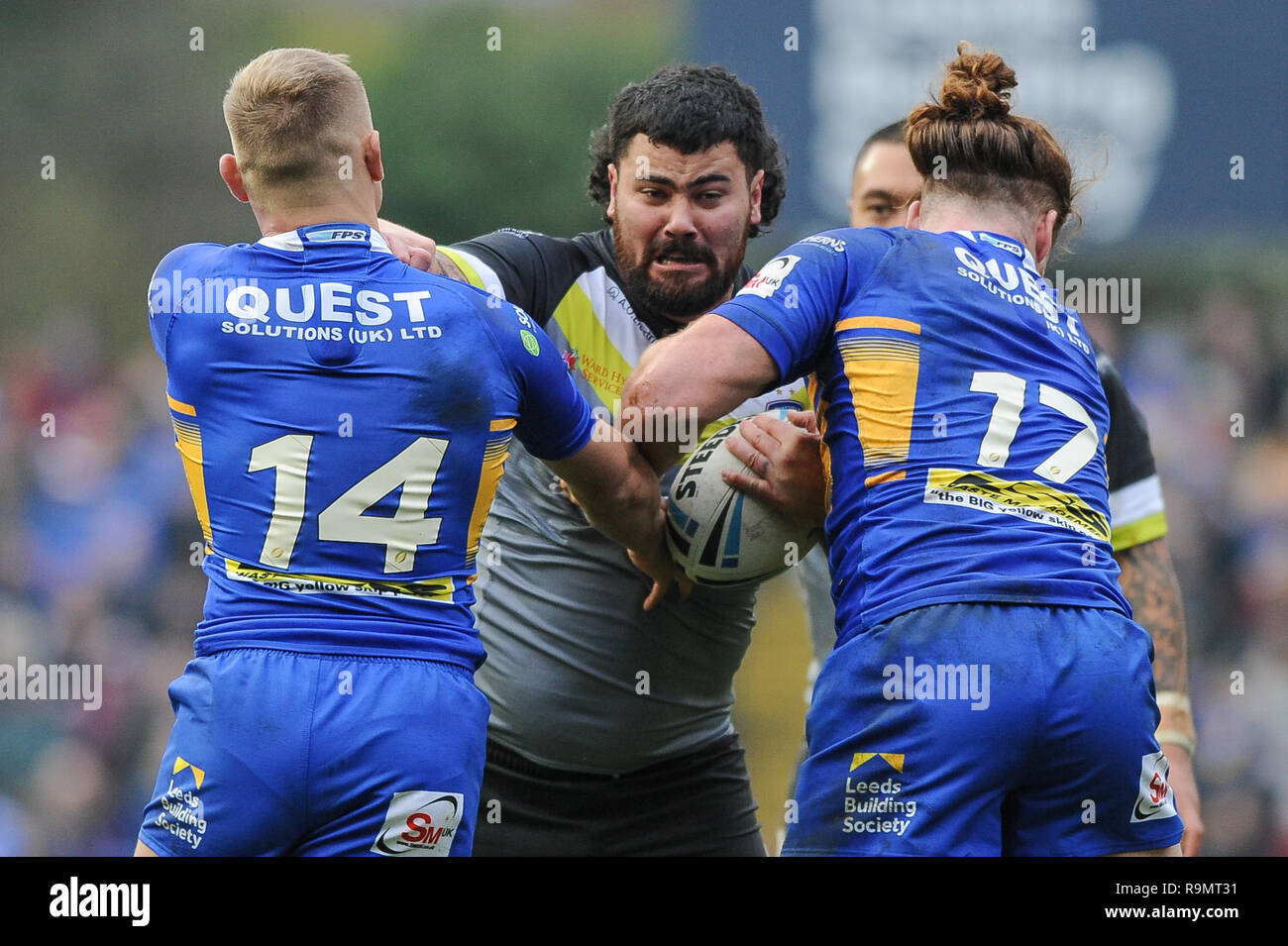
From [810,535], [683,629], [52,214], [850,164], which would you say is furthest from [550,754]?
[52,214]

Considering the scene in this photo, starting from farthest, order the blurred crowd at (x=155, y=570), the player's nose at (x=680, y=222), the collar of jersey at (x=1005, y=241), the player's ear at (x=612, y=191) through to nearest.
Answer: the blurred crowd at (x=155, y=570) → the player's ear at (x=612, y=191) → the player's nose at (x=680, y=222) → the collar of jersey at (x=1005, y=241)

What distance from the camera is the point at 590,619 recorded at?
5.02 meters

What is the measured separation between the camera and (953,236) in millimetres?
3945

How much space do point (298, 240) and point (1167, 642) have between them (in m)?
3.56

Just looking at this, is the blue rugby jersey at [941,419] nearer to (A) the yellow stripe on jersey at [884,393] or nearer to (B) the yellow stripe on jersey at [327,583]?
(A) the yellow stripe on jersey at [884,393]

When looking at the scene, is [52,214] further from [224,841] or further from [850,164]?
[224,841]

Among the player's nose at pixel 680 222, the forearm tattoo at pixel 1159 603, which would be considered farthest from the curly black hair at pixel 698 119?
the forearm tattoo at pixel 1159 603

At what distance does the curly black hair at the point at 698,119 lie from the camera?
4.93 metres

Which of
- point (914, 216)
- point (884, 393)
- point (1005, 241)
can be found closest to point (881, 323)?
point (884, 393)

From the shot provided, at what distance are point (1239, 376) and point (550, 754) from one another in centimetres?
945

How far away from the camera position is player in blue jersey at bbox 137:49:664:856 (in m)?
3.34

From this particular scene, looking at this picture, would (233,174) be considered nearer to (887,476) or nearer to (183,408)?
(183,408)

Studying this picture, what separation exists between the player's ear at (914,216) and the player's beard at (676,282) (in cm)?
77
